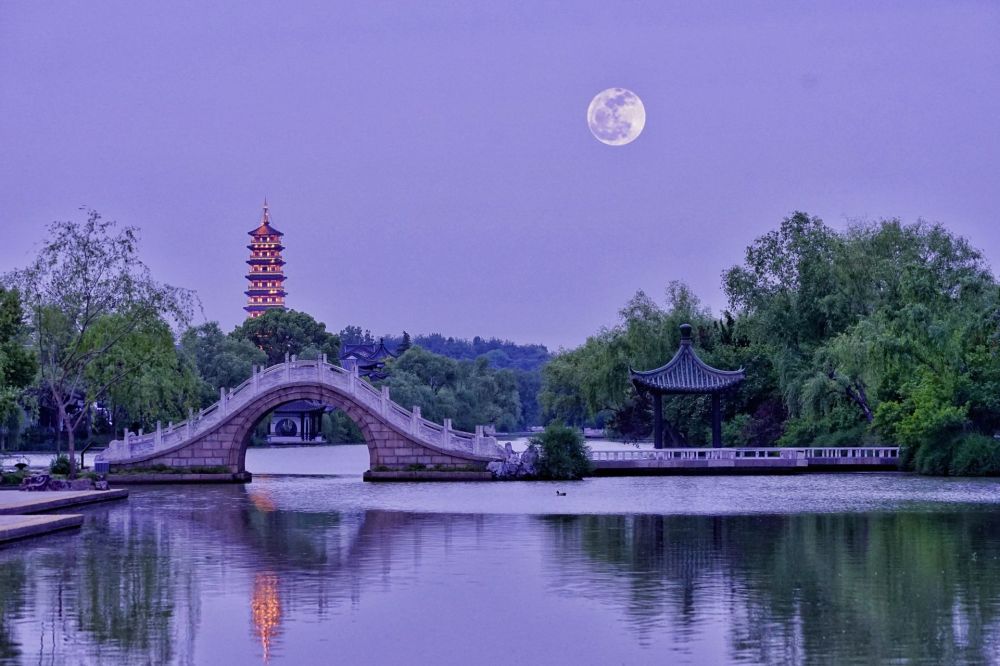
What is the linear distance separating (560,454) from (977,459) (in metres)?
13.1

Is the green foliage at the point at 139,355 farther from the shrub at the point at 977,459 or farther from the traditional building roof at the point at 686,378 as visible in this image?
the shrub at the point at 977,459

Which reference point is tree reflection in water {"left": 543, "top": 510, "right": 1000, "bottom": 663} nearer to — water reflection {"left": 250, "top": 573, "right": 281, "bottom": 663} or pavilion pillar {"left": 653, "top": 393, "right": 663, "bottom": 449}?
water reflection {"left": 250, "top": 573, "right": 281, "bottom": 663}

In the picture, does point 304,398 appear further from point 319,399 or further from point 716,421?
point 716,421

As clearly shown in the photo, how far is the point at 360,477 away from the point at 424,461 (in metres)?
6.27

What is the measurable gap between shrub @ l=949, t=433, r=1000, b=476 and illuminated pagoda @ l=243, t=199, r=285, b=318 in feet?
367

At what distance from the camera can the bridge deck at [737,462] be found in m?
49.1

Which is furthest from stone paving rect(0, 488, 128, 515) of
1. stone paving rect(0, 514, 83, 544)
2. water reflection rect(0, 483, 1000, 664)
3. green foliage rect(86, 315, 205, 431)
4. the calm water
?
green foliage rect(86, 315, 205, 431)

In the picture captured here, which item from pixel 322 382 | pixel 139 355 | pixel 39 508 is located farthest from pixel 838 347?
pixel 39 508

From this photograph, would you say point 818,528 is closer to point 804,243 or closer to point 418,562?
point 418,562

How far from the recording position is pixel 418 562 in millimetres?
22172

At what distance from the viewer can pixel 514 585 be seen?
19328 millimetres

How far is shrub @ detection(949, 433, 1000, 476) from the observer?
4591cm

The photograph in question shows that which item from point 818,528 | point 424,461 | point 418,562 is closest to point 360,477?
point 424,461

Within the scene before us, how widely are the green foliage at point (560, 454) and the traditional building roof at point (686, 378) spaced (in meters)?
5.44
